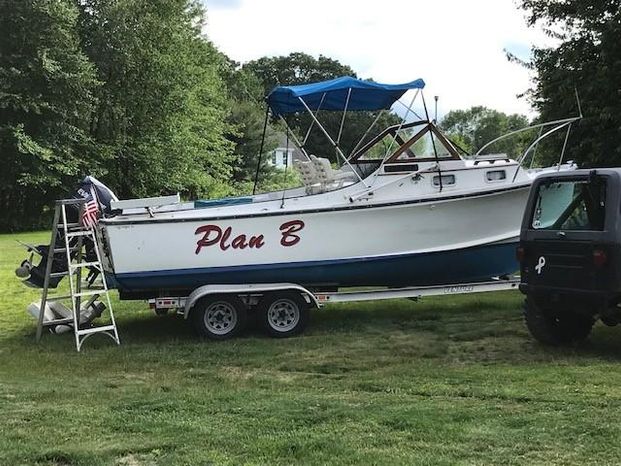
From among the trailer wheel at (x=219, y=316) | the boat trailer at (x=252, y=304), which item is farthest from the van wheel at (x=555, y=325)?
the trailer wheel at (x=219, y=316)

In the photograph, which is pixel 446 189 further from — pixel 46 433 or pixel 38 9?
pixel 38 9

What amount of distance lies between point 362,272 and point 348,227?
0.61m

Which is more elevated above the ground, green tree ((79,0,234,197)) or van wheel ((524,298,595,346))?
green tree ((79,0,234,197))

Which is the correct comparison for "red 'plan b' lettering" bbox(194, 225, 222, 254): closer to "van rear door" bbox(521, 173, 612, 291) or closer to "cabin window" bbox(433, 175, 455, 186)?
"cabin window" bbox(433, 175, 455, 186)

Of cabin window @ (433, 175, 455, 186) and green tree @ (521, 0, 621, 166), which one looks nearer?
cabin window @ (433, 175, 455, 186)

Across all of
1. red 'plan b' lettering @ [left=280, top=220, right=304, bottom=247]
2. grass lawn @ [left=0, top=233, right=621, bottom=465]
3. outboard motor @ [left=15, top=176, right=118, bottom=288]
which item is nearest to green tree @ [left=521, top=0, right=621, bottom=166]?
grass lawn @ [left=0, top=233, right=621, bottom=465]

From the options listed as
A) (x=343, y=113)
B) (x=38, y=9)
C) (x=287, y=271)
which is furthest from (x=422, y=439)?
(x=38, y=9)

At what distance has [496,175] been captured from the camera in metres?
8.78

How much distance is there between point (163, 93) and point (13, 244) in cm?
1402

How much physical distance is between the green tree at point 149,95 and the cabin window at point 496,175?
25.8 m

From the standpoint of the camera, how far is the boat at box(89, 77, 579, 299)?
8.09 meters

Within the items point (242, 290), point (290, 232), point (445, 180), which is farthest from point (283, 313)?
point (445, 180)

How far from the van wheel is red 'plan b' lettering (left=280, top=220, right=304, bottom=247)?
2.72 metres

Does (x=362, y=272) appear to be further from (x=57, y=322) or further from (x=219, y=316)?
(x=57, y=322)
